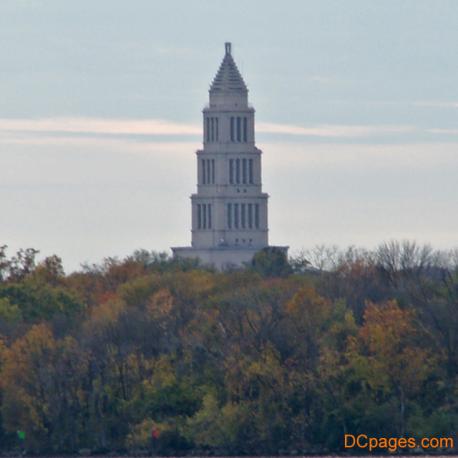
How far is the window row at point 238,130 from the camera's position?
19650 centimetres

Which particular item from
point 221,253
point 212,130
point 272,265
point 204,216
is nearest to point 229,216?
point 204,216

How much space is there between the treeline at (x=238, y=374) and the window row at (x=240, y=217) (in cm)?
8948

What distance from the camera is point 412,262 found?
388ft

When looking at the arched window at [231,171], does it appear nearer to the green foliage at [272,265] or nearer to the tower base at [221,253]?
the tower base at [221,253]

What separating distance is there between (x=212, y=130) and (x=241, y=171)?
3605 millimetres

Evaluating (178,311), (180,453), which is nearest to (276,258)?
(178,311)

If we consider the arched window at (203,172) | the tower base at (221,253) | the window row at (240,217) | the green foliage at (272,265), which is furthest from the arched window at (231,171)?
the green foliage at (272,265)

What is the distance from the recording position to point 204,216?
196m

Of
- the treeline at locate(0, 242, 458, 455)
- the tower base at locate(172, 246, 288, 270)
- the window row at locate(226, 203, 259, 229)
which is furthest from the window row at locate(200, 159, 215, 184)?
the treeline at locate(0, 242, 458, 455)

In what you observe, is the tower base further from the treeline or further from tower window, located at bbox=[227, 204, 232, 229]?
the treeline

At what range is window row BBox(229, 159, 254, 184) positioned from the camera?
196m

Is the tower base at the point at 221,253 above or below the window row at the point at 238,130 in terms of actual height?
below

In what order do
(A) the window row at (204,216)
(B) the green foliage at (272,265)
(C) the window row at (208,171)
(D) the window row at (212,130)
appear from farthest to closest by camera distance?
(D) the window row at (212,130)
(C) the window row at (208,171)
(A) the window row at (204,216)
(B) the green foliage at (272,265)

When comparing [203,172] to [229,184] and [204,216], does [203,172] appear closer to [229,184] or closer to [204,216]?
[229,184]
